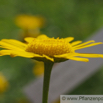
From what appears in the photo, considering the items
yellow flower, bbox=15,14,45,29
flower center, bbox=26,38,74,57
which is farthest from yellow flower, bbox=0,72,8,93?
flower center, bbox=26,38,74,57

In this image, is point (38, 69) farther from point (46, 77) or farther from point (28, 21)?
point (46, 77)

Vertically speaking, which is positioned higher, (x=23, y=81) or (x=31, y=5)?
(x=31, y=5)

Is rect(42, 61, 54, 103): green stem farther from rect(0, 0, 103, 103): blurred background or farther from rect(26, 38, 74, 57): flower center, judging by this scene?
rect(0, 0, 103, 103): blurred background

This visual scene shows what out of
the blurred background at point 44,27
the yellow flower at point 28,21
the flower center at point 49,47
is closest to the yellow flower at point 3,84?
the blurred background at point 44,27

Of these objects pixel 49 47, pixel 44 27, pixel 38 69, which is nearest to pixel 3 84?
pixel 38 69

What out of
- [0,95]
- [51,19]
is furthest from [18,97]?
[51,19]

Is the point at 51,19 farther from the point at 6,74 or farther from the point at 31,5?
the point at 6,74

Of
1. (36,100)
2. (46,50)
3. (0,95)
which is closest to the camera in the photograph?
(46,50)
